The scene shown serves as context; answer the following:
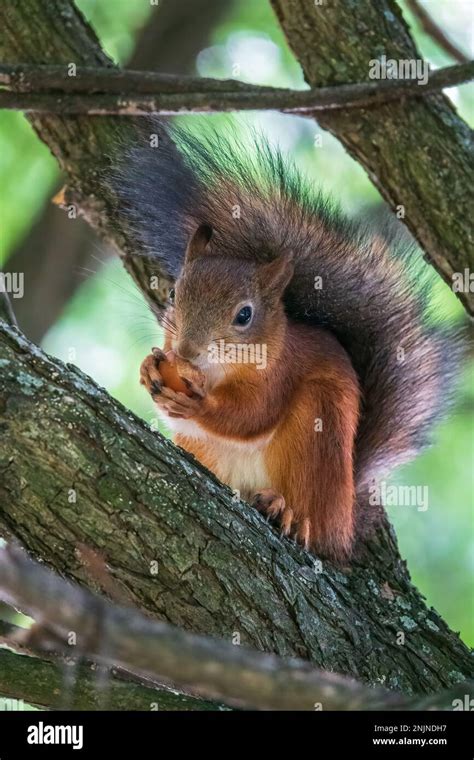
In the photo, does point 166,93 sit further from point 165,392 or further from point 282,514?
point 282,514

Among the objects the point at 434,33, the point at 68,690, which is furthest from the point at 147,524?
the point at 434,33

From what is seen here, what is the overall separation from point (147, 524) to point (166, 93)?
4.76 feet

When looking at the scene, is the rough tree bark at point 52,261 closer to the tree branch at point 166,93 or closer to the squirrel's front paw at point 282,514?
the tree branch at point 166,93

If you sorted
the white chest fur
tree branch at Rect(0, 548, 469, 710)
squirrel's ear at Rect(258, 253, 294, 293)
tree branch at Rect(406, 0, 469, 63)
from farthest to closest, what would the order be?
tree branch at Rect(406, 0, 469, 63) < squirrel's ear at Rect(258, 253, 294, 293) < the white chest fur < tree branch at Rect(0, 548, 469, 710)

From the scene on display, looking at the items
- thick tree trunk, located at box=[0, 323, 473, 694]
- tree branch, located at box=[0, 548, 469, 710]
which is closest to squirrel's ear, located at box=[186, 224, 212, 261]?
thick tree trunk, located at box=[0, 323, 473, 694]

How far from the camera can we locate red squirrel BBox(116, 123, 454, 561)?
11.3 ft

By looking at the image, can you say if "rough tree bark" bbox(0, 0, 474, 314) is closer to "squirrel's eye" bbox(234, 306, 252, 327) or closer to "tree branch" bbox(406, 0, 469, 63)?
"squirrel's eye" bbox(234, 306, 252, 327)

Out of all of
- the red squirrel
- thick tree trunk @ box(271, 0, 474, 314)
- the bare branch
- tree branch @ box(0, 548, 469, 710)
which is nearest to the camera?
tree branch @ box(0, 548, 469, 710)

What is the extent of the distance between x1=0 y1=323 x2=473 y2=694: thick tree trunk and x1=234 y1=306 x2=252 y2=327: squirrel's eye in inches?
40.3

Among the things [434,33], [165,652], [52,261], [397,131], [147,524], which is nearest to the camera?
[165,652]

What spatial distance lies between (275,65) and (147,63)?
1186 millimetres

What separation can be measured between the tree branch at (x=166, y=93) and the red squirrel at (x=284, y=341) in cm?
22

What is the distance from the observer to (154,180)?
3.42 metres

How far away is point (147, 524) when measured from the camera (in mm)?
2434
